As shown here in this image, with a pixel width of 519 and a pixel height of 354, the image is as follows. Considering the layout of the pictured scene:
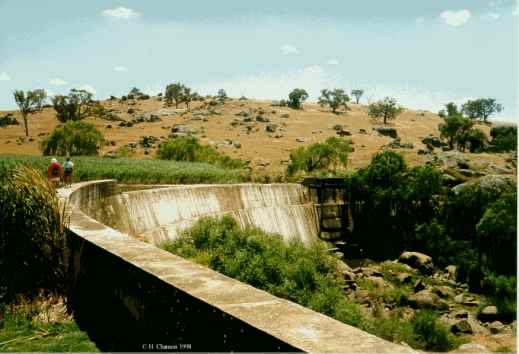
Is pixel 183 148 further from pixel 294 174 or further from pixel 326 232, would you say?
pixel 326 232

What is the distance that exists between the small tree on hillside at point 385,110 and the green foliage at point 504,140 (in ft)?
123

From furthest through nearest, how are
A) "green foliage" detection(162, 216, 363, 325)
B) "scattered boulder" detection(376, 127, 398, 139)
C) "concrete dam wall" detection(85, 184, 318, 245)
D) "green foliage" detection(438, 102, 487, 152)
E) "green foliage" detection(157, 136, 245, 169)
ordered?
"scattered boulder" detection(376, 127, 398, 139) < "green foliage" detection(438, 102, 487, 152) < "green foliage" detection(157, 136, 245, 169) < "concrete dam wall" detection(85, 184, 318, 245) < "green foliage" detection(162, 216, 363, 325)

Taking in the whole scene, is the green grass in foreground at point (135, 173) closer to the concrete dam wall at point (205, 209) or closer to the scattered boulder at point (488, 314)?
the concrete dam wall at point (205, 209)

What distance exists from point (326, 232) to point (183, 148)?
23.5 metres

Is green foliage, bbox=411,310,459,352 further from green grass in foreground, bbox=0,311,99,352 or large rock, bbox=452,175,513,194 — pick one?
large rock, bbox=452,175,513,194

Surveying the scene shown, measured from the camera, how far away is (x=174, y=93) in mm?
129125

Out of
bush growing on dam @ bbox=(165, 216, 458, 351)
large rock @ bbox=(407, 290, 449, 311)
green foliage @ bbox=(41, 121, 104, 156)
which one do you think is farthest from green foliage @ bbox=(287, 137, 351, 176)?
bush growing on dam @ bbox=(165, 216, 458, 351)

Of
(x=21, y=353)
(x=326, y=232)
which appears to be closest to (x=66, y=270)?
(x=21, y=353)

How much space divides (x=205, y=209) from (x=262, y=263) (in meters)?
6.83

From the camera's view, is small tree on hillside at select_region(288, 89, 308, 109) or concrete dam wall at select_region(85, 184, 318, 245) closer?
concrete dam wall at select_region(85, 184, 318, 245)

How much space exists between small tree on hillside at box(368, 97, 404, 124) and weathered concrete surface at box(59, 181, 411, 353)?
115936mm

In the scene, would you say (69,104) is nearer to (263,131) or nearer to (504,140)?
(263,131)

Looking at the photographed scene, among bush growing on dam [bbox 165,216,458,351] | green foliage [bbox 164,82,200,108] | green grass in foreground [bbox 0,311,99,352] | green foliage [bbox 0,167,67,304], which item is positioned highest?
green foliage [bbox 164,82,200,108]

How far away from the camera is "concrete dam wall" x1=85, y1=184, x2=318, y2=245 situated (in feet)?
64.0
